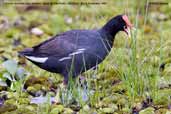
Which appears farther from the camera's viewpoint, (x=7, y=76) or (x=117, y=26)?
(x=117, y=26)

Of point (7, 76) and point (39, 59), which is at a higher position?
point (39, 59)

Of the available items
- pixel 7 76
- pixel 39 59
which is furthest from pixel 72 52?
pixel 7 76

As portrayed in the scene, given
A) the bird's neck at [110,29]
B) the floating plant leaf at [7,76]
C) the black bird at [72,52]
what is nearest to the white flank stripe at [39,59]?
the black bird at [72,52]

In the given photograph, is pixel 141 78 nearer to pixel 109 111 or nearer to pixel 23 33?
pixel 109 111

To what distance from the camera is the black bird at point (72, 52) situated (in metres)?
5.89

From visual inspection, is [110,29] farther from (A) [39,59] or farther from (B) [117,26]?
(A) [39,59]

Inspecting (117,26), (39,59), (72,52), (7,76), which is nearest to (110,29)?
(117,26)

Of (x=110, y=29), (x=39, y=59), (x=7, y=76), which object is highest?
(x=110, y=29)

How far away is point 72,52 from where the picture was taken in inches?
232

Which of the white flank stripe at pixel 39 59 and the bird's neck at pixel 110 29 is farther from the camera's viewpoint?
the bird's neck at pixel 110 29

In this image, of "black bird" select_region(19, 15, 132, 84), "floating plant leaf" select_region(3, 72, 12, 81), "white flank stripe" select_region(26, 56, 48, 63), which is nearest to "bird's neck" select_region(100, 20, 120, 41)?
"black bird" select_region(19, 15, 132, 84)

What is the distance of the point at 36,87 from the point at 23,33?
8.78ft

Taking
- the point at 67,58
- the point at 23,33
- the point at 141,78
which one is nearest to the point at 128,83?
the point at 141,78

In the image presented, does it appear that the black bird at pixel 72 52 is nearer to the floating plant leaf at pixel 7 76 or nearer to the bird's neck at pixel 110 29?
the bird's neck at pixel 110 29
